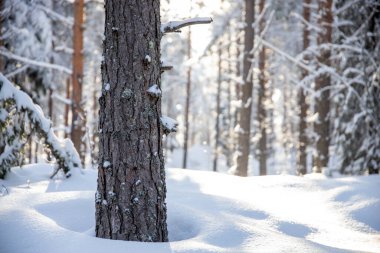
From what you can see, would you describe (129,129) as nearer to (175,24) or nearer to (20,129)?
(175,24)

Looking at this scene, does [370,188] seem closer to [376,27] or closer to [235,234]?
[235,234]

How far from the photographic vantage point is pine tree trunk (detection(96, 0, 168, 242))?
319 cm

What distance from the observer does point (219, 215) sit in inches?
154

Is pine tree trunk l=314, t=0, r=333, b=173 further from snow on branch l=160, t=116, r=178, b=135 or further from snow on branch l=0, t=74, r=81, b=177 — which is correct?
snow on branch l=160, t=116, r=178, b=135

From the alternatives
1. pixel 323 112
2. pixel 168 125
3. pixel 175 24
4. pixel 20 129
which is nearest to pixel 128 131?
pixel 168 125

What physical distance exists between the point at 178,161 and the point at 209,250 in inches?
1238

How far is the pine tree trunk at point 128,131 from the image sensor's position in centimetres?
319

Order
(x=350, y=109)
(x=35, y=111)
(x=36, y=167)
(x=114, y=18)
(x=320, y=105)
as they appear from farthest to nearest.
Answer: (x=320, y=105) < (x=350, y=109) < (x=36, y=167) < (x=35, y=111) < (x=114, y=18)

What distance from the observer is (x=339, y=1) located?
1131cm

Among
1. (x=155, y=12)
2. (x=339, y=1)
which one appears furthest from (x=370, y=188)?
(x=339, y=1)

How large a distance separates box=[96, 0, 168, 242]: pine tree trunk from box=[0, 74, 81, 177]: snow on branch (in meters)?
2.74

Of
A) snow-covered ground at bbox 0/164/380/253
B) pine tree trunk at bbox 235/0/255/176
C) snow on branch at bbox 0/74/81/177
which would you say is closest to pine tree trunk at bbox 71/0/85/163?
snow-covered ground at bbox 0/164/380/253

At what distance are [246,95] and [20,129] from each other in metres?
8.26

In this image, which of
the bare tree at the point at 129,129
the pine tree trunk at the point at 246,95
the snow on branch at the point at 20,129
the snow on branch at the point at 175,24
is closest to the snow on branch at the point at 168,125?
the bare tree at the point at 129,129
